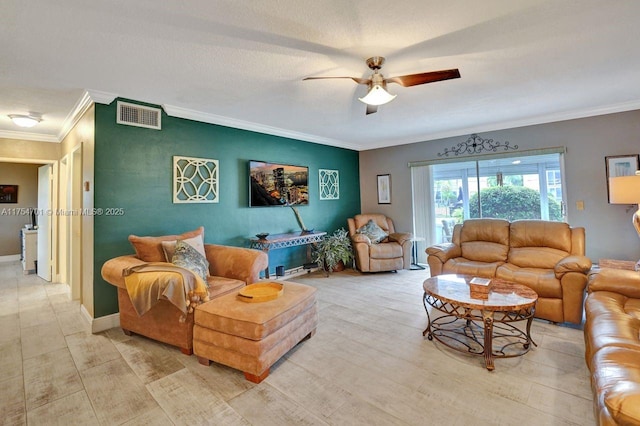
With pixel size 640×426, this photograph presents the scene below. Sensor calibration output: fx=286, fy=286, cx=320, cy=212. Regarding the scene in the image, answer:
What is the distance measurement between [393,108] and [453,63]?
1.22 metres

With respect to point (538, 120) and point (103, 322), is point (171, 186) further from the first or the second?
point (538, 120)

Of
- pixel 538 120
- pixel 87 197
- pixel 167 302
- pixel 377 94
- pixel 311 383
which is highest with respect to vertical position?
pixel 538 120

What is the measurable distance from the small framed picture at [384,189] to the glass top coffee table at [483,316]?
3.33 meters

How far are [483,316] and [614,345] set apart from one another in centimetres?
72

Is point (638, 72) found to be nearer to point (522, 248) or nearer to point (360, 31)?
point (522, 248)

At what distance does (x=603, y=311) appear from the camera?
2006mm

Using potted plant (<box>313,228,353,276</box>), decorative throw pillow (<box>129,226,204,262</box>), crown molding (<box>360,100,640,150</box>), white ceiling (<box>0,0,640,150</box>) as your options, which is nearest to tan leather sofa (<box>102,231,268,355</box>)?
decorative throw pillow (<box>129,226,204,262</box>)

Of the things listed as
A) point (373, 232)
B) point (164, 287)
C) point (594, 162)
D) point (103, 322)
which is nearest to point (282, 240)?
point (373, 232)

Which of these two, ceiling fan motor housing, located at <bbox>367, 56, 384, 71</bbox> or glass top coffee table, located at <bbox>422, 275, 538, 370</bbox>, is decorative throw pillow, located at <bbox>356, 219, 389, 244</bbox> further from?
ceiling fan motor housing, located at <bbox>367, 56, 384, 71</bbox>

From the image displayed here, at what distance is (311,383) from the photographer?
79.5 inches

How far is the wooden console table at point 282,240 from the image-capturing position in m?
4.14

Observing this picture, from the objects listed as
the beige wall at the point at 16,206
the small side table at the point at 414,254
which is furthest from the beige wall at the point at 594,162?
the beige wall at the point at 16,206

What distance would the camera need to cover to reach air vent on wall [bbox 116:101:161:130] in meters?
3.11

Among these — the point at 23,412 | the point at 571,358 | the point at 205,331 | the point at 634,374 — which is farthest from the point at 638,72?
the point at 23,412
